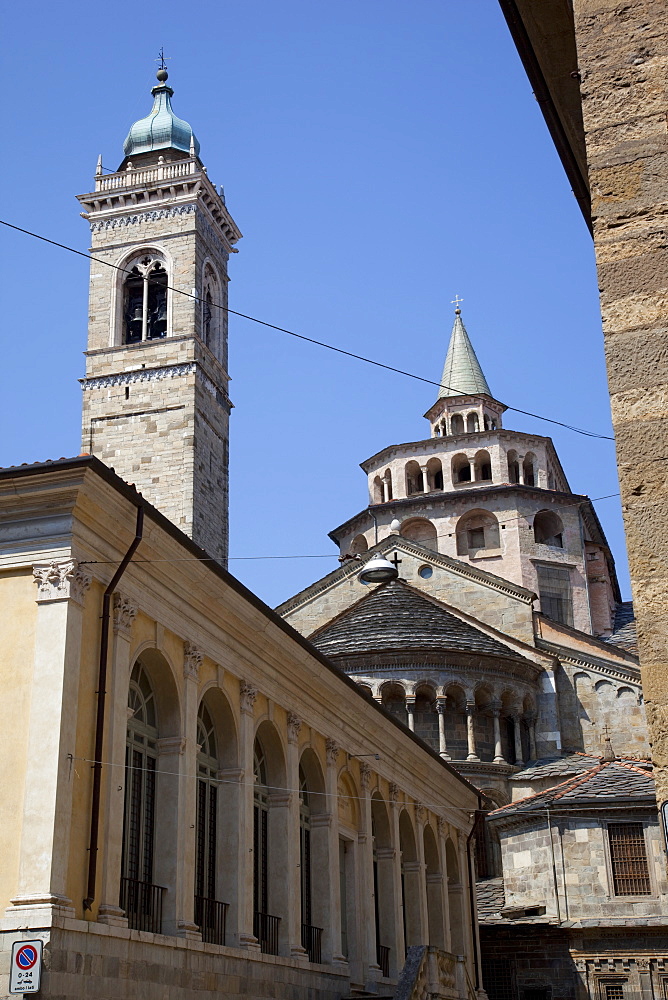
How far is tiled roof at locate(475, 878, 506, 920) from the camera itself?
104 feet

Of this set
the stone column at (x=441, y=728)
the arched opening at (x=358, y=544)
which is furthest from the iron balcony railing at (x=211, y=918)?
the arched opening at (x=358, y=544)

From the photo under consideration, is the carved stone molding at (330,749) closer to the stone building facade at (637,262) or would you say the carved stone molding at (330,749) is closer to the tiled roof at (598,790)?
the tiled roof at (598,790)

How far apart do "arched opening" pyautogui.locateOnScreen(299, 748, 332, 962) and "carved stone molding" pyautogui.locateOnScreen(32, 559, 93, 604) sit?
27.3 ft

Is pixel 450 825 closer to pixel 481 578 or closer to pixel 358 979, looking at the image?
pixel 358 979

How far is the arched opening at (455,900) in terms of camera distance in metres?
28.8

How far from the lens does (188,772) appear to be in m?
15.7

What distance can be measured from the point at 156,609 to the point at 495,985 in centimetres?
1871

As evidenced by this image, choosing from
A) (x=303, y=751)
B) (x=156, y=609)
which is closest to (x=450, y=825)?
(x=303, y=751)

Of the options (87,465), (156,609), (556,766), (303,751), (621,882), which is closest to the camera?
(87,465)

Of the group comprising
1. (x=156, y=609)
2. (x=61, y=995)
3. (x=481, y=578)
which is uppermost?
(x=481, y=578)

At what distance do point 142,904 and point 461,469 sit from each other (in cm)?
4275

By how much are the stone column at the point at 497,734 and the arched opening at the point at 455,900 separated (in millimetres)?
6465

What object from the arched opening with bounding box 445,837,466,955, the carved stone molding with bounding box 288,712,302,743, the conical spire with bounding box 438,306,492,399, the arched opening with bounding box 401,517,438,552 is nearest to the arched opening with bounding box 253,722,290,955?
the carved stone molding with bounding box 288,712,302,743

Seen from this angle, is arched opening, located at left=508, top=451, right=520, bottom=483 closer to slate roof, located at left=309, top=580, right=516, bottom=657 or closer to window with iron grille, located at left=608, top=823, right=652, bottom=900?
slate roof, located at left=309, top=580, right=516, bottom=657
